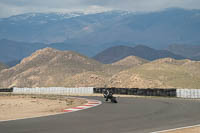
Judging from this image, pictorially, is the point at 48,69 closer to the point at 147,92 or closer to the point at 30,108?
the point at 147,92

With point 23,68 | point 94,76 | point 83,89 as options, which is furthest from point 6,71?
point 83,89

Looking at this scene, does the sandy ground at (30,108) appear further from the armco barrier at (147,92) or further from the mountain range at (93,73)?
the mountain range at (93,73)

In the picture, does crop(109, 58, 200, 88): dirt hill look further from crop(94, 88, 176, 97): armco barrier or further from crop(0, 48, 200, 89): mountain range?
crop(94, 88, 176, 97): armco barrier

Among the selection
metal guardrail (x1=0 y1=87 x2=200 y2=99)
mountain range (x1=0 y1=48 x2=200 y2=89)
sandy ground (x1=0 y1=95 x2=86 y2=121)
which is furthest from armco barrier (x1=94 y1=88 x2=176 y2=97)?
mountain range (x1=0 y1=48 x2=200 y2=89)

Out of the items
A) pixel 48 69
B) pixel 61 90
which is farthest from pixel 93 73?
pixel 61 90

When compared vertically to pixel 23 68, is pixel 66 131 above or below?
below

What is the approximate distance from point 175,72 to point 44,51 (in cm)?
9599

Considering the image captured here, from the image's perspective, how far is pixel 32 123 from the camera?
1459cm

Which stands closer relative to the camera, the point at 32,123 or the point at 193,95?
the point at 32,123

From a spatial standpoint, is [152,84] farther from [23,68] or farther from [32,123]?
[23,68]

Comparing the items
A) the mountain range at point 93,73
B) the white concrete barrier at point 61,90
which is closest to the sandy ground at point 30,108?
the white concrete barrier at point 61,90

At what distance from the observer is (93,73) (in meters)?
117

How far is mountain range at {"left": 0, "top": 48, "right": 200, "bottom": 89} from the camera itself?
3497 inches

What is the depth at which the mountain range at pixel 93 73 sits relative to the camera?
8881 centimetres
